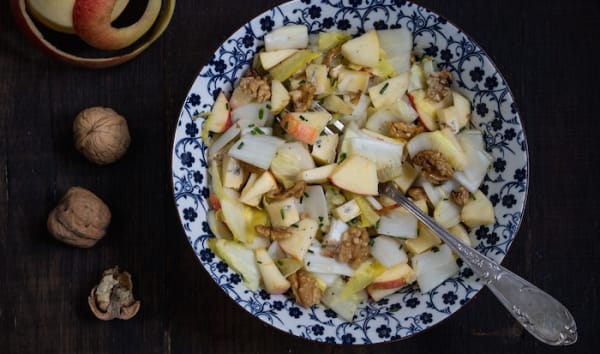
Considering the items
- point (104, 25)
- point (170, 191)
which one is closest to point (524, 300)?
point (170, 191)

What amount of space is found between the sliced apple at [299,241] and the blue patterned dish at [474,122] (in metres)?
0.14

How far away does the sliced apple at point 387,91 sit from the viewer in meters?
1.78

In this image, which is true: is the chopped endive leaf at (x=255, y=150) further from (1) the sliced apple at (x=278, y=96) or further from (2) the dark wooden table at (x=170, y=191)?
(2) the dark wooden table at (x=170, y=191)

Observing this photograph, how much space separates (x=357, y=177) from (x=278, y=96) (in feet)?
0.97

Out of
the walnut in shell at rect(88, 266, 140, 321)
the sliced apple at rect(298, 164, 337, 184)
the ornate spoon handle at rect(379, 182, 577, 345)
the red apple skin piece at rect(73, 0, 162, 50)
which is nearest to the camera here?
the ornate spoon handle at rect(379, 182, 577, 345)

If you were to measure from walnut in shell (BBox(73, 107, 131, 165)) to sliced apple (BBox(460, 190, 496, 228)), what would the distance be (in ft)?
3.17

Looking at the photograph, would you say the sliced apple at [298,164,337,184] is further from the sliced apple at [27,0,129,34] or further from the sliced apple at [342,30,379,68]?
the sliced apple at [27,0,129,34]

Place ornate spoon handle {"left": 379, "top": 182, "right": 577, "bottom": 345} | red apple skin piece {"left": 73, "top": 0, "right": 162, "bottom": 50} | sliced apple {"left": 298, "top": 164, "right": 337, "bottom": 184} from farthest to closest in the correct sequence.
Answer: red apple skin piece {"left": 73, "top": 0, "right": 162, "bottom": 50}, sliced apple {"left": 298, "top": 164, "right": 337, "bottom": 184}, ornate spoon handle {"left": 379, "top": 182, "right": 577, "bottom": 345}

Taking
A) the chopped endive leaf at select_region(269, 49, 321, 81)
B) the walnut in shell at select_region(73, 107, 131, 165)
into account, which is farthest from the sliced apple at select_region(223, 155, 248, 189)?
the walnut in shell at select_region(73, 107, 131, 165)

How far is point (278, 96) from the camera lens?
1785 millimetres

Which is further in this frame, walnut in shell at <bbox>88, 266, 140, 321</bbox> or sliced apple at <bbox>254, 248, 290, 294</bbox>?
walnut in shell at <bbox>88, 266, 140, 321</bbox>

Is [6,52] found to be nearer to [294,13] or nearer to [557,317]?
[294,13]

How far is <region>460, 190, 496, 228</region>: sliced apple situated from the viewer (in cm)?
174

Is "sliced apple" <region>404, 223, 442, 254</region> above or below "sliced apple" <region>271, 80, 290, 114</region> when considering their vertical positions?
below
